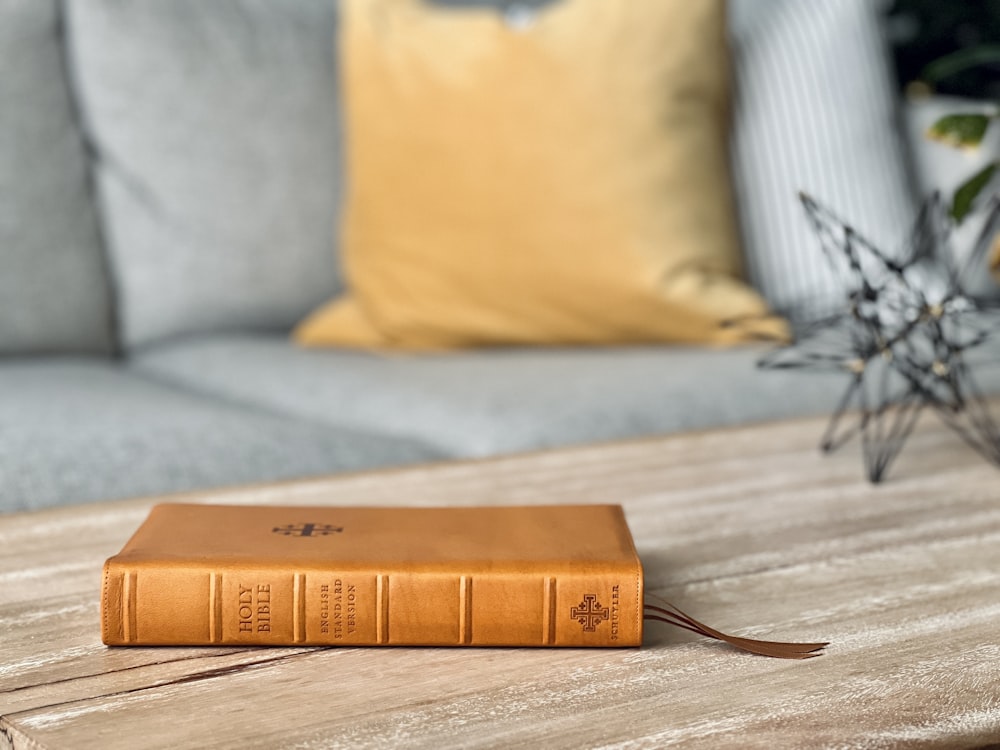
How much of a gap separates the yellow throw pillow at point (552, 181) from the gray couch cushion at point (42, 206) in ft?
1.41

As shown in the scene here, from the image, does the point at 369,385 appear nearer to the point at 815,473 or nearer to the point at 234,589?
the point at 815,473

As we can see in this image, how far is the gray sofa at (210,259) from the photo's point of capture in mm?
1115

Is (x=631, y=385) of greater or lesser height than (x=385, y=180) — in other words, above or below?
below

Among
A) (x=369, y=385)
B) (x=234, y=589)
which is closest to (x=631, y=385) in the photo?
(x=369, y=385)

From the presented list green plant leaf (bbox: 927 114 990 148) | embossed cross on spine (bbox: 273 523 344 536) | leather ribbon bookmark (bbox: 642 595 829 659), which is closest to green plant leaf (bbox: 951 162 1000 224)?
green plant leaf (bbox: 927 114 990 148)

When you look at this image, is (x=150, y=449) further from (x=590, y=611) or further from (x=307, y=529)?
(x=590, y=611)

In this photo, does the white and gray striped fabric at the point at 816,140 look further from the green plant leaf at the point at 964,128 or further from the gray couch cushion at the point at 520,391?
the green plant leaf at the point at 964,128

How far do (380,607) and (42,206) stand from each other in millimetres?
1276

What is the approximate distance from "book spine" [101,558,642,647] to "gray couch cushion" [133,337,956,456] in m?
0.50

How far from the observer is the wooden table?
1.30 feet

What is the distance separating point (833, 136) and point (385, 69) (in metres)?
0.66

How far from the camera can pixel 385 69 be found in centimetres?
152

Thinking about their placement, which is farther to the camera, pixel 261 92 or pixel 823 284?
pixel 261 92

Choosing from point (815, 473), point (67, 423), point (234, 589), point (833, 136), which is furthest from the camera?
point (833, 136)
